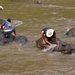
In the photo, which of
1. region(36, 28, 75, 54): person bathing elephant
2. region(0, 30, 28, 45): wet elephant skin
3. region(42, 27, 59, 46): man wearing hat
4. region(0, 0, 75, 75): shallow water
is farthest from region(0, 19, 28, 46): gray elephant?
region(42, 27, 59, 46): man wearing hat

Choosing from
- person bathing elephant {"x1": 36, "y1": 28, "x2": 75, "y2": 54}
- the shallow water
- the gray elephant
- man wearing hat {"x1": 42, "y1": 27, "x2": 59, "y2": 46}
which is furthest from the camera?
the gray elephant

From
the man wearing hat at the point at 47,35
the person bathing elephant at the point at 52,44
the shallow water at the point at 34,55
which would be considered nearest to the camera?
the shallow water at the point at 34,55

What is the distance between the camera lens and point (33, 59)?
9.61 metres

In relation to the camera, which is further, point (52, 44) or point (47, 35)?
point (47, 35)

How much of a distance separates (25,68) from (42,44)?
7.65ft

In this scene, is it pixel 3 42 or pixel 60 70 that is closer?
pixel 60 70

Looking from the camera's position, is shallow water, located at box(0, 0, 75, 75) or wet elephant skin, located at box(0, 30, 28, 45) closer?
shallow water, located at box(0, 0, 75, 75)

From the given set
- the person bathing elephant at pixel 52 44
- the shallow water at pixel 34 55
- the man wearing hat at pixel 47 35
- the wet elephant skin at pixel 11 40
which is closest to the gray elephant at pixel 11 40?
the wet elephant skin at pixel 11 40

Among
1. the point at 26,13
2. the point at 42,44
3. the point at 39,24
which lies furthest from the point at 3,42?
the point at 26,13

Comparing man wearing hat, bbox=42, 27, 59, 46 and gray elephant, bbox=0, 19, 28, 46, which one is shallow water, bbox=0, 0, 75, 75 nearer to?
gray elephant, bbox=0, 19, 28, 46

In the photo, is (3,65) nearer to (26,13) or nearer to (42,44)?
(42,44)

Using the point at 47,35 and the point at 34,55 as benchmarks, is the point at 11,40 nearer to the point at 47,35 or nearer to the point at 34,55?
the point at 47,35

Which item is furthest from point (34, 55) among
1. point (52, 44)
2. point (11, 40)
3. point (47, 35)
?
point (11, 40)

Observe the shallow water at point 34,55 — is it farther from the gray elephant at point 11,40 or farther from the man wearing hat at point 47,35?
the man wearing hat at point 47,35
